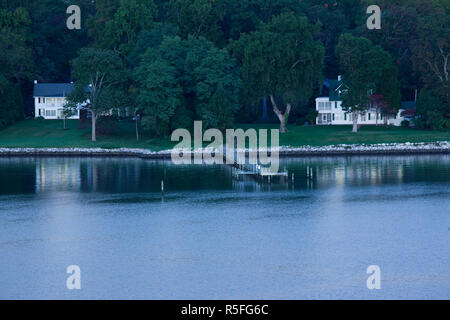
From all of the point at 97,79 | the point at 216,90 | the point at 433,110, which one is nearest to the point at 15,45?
the point at 97,79

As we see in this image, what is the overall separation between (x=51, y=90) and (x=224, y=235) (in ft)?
280

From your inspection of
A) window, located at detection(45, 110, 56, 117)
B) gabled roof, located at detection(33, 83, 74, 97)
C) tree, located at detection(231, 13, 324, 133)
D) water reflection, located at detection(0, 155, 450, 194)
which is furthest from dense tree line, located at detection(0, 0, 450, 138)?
water reflection, located at detection(0, 155, 450, 194)

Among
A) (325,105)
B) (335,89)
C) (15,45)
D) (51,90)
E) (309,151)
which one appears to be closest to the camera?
(309,151)

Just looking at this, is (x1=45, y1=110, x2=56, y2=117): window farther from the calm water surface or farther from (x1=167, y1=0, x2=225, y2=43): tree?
the calm water surface

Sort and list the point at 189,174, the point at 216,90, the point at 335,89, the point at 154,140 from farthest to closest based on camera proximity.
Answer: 1. the point at 335,89
2. the point at 154,140
3. the point at 216,90
4. the point at 189,174

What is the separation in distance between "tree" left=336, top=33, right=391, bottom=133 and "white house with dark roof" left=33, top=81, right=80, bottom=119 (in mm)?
44680

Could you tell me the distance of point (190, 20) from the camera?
387 ft

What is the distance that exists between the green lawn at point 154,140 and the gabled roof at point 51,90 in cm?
989

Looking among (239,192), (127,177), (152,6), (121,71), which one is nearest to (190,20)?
(152,6)

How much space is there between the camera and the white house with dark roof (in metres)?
129

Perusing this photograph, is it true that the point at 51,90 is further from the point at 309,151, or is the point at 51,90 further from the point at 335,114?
the point at 309,151

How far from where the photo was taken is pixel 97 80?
4350 inches
